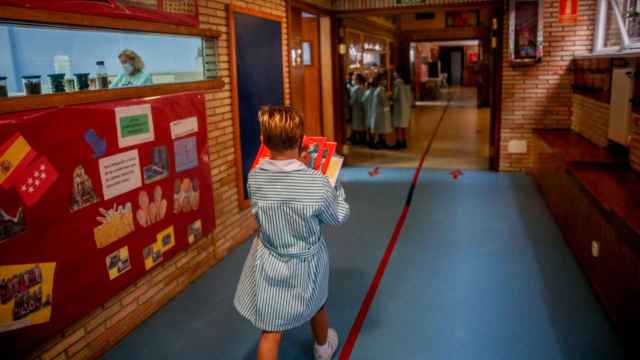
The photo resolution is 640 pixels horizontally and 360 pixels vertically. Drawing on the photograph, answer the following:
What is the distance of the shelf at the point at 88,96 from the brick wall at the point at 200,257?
1.59 feet

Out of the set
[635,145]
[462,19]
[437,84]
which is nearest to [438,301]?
[635,145]

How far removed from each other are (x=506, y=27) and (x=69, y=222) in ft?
21.4

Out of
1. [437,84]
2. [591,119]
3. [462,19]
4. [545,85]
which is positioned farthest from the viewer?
[437,84]

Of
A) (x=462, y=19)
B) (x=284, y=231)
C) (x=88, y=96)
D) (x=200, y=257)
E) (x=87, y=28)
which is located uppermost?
(x=462, y=19)

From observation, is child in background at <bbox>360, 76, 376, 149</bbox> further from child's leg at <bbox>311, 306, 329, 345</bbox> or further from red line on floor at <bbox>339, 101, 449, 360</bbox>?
child's leg at <bbox>311, 306, 329, 345</bbox>

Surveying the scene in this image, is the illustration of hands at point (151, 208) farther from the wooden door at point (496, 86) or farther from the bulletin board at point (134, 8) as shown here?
the wooden door at point (496, 86)

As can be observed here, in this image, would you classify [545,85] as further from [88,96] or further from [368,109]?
[88,96]

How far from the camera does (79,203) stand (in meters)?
2.97

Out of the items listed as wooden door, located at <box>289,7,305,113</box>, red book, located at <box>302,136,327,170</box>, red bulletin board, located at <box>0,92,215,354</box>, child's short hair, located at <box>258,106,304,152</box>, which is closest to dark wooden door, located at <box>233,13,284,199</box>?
wooden door, located at <box>289,7,305,113</box>

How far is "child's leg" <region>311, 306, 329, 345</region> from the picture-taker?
115 inches

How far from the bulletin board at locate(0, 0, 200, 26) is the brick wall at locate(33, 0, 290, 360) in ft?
0.90

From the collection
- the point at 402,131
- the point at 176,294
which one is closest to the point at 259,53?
the point at 176,294

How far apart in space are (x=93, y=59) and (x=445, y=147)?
24.7 ft

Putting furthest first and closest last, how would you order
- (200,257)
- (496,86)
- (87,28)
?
(496,86), (200,257), (87,28)
